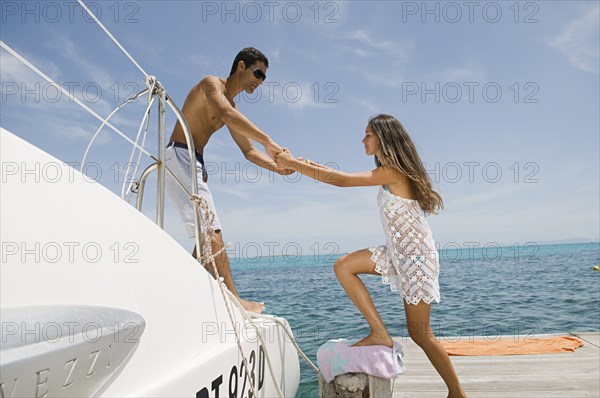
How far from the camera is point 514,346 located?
392 centimetres

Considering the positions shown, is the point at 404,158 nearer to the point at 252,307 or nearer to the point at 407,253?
the point at 407,253

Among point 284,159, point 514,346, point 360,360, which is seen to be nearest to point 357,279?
point 360,360

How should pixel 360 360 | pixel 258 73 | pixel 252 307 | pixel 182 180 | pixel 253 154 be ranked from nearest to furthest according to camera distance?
pixel 360 360 → pixel 252 307 → pixel 182 180 → pixel 258 73 → pixel 253 154

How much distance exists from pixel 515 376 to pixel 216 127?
8.80ft

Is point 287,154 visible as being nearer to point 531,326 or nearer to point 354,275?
point 354,275

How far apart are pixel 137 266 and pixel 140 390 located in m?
0.33

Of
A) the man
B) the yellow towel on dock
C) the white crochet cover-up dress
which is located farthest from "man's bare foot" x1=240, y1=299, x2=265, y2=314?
the yellow towel on dock

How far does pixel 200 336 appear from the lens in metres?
1.66

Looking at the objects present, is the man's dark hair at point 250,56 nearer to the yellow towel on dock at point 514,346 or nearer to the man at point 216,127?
the man at point 216,127

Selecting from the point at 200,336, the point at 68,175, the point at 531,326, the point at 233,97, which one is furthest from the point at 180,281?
the point at 531,326

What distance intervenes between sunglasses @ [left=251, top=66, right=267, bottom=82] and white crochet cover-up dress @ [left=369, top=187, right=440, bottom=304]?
1.34 m

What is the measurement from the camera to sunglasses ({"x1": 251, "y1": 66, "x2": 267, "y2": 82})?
3203 mm

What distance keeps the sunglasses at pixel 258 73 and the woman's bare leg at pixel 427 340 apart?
186 cm

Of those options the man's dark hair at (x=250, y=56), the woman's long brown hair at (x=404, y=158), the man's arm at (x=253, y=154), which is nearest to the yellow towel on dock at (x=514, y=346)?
the woman's long brown hair at (x=404, y=158)
